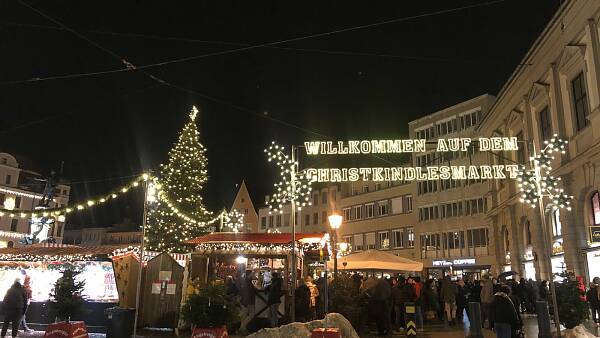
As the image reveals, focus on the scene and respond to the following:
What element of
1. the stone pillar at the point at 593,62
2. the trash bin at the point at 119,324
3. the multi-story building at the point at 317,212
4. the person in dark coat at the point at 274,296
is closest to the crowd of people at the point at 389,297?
the person in dark coat at the point at 274,296

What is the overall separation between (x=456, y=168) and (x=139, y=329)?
40.9 feet

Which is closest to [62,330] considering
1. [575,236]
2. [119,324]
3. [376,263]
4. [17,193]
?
[119,324]

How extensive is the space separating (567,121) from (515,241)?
11.2 meters

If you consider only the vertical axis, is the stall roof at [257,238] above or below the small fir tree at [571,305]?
above

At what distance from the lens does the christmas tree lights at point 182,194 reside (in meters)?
36.6

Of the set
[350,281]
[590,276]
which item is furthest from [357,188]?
[350,281]

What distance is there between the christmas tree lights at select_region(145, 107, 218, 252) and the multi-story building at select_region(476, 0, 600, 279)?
21.8m

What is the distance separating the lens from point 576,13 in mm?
21234

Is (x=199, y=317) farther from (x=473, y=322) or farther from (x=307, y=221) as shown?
(x=307, y=221)

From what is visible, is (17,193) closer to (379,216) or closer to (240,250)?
(379,216)

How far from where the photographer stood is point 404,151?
17391 millimetres

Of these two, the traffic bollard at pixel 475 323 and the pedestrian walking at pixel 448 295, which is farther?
the pedestrian walking at pixel 448 295

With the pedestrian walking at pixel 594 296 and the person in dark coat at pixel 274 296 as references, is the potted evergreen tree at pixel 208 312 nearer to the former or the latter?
the person in dark coat at pixel 274 296

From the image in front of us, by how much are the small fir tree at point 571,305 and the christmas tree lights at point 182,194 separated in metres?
25.9
